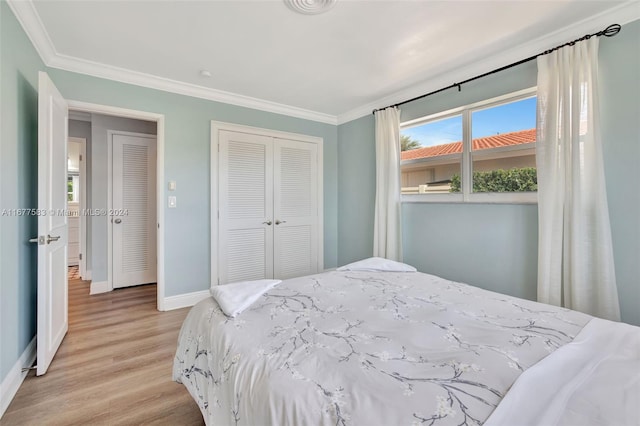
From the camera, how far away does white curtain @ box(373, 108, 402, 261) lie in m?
3.38

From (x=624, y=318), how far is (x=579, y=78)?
5.47 ft

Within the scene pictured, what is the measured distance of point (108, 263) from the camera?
3959 millimetres

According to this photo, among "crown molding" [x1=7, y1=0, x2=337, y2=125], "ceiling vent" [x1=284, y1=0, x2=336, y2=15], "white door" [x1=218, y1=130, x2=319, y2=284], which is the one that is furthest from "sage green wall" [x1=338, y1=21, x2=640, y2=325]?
"ceiling vent" [x1=284, y1=0, x2=336, y2=15]

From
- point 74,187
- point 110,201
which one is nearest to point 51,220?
point 110,201

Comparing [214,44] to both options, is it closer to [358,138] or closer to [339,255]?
[358,138]

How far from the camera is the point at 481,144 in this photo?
280 centimetres

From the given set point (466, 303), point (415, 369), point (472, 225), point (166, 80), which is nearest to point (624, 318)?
point (472, 225)

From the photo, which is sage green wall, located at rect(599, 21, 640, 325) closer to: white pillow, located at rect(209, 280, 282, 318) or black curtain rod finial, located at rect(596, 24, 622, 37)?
black curtain rod finial, located at rect(596, 24, 622, 37)

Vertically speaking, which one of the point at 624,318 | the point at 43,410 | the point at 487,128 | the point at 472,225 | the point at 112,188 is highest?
the point at 487,128

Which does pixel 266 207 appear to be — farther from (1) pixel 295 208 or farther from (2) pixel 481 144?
(2) pixel 481 144

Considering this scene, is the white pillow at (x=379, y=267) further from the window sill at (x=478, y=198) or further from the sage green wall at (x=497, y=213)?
the window sill at (x=478, y=198)

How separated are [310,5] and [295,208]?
2.54 meters

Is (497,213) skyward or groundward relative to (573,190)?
groundward

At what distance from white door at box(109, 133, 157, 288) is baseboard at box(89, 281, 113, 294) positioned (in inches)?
3.6
